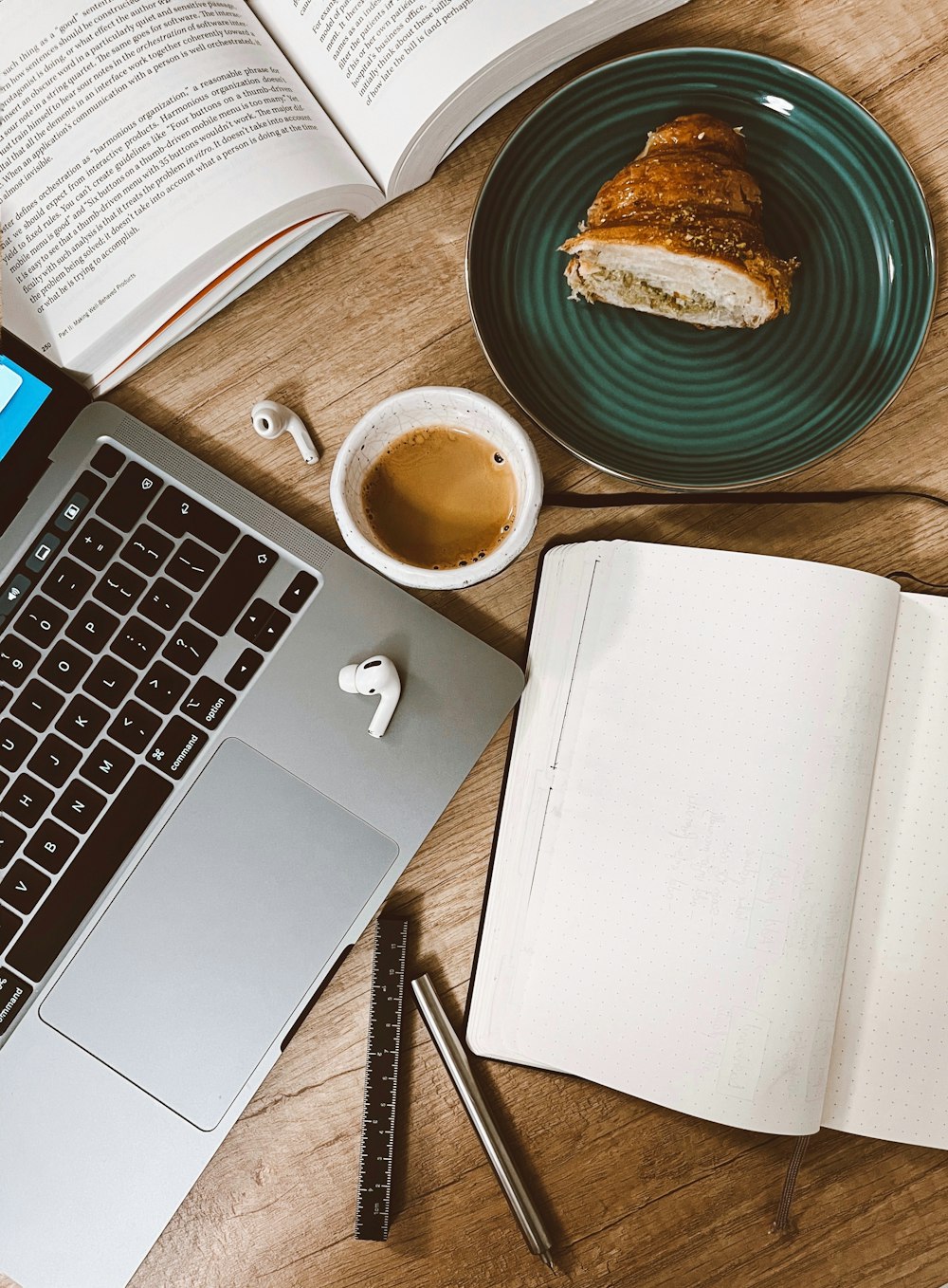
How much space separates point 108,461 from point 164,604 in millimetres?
115

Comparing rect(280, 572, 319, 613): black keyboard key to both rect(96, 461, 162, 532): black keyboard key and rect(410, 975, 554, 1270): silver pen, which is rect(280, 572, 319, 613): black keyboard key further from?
rect(410, 975, 554, 1270): silver pen

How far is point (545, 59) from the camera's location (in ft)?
2.05

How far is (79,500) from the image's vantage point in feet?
2.09

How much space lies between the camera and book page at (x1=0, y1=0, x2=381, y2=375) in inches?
23.6

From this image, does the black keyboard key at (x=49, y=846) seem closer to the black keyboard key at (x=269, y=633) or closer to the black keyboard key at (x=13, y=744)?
the black keyboard key at (x=13, y=744)

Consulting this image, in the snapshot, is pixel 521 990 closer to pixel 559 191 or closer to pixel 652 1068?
pixel 652 1068

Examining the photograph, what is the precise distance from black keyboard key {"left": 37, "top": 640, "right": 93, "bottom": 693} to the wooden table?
0.18 m

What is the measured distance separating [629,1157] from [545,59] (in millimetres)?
804

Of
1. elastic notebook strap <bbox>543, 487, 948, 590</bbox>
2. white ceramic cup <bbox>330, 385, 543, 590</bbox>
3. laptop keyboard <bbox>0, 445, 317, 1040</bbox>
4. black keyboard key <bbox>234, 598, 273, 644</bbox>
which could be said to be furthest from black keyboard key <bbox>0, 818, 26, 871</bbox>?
elastic notebook strap <bbox>543, 487, 948, 590</bbox>

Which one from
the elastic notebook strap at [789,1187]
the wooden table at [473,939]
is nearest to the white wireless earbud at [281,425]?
the wooden table at [473,939]

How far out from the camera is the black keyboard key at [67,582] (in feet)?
2.08

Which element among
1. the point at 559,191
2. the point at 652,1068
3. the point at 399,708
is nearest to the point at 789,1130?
the point at 652,1068

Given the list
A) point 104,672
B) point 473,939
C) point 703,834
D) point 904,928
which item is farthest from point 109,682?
point 904,928

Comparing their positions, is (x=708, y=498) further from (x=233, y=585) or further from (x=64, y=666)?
(x=64, y=666)
